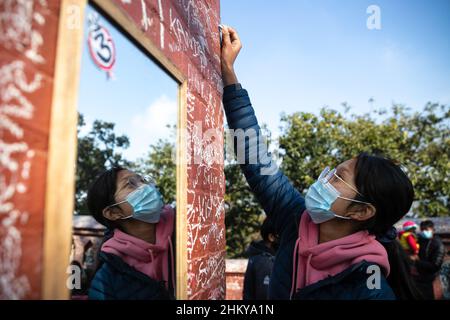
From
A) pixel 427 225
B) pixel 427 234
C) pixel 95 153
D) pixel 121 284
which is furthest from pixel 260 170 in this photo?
pixel 427 225

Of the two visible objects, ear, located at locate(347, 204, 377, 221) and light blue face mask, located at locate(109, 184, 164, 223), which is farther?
ear, located at locate(347, 204, 377, 221)

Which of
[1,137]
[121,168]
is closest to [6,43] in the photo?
[1,137]

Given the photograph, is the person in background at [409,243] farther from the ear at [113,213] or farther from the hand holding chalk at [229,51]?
the ear at [113,213]

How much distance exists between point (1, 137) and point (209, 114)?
6.25 ft

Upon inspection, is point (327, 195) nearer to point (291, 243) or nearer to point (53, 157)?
point (291, 243)

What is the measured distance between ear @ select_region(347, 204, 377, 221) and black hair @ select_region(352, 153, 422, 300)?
0.03 m

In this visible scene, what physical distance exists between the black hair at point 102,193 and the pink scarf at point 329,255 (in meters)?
1.15

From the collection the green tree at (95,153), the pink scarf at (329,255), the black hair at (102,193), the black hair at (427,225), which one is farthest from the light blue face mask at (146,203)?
the black hair at (427,225)

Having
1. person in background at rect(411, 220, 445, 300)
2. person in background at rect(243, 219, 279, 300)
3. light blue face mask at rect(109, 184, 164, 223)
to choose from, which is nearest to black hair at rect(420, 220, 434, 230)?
person in background at rect(411, 220, 445, 300)

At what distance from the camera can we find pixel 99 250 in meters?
1.43

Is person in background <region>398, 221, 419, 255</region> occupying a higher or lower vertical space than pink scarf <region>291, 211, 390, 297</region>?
lower

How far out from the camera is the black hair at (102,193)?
4.14 feet

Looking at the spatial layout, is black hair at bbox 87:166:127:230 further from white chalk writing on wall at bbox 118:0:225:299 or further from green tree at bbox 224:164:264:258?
green tree at bbox 224:164:264:258

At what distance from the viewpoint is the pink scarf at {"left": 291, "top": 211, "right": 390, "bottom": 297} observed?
6.70 feet
